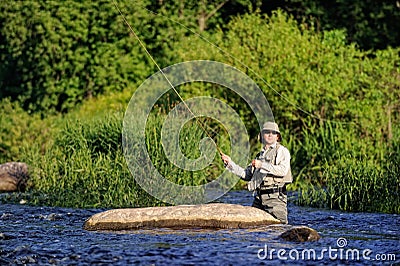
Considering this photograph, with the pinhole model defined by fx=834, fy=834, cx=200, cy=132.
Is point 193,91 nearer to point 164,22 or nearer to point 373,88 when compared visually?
point 373,88

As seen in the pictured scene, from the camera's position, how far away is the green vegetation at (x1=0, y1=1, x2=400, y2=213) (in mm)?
12695

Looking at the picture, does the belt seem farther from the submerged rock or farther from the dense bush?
the dense bush

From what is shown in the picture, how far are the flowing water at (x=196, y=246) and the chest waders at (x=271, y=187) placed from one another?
369 mm

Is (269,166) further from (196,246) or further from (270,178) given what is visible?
(196,246)

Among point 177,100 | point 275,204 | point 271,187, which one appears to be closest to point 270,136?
point 271,187

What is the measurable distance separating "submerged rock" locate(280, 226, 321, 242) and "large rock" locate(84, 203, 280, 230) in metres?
0.72

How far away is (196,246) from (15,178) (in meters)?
7.79

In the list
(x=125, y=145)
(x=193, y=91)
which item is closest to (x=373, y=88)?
(x=193, y=91)

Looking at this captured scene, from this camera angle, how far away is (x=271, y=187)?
996 centimetres

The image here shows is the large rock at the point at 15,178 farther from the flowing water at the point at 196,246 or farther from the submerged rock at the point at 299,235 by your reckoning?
the submerged rock at the point at 299,235

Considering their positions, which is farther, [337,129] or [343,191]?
[337,129]

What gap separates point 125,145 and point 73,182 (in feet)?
3.96

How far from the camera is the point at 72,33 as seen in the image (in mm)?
22578

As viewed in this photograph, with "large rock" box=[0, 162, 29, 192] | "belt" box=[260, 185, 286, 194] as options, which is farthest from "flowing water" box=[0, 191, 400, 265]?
"large rock" box=[0, 162, 29, 192]
